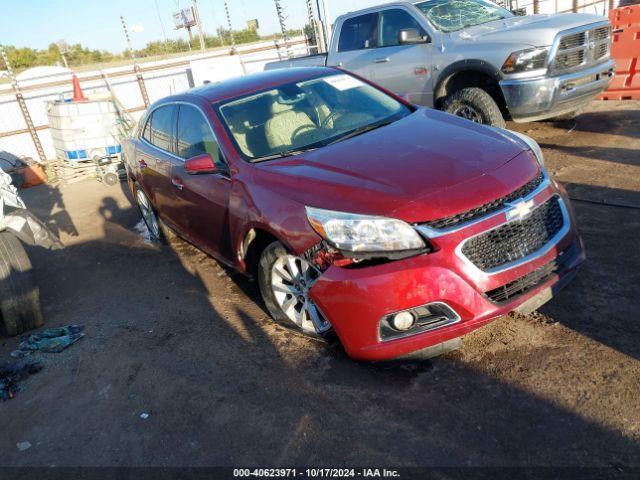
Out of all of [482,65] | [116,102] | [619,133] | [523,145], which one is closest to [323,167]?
[523,145]

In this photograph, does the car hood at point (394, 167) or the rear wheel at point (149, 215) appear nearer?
the car hood at point (394, 167)

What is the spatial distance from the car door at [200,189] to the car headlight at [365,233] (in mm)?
1181

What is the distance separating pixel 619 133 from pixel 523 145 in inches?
176

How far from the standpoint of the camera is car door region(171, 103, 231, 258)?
158 inches

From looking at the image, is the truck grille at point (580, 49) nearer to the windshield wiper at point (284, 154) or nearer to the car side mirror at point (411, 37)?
the car side mirror at point (411, 37)

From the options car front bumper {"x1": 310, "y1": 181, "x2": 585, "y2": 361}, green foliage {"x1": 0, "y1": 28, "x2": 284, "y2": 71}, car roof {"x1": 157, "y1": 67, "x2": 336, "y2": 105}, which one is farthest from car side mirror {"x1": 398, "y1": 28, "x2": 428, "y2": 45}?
green foliage {"x1": 0, "y1": 28, "x2": 284, "y2": 71}

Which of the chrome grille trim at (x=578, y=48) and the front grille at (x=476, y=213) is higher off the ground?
the chrome grille trim at (x=578, y=48)

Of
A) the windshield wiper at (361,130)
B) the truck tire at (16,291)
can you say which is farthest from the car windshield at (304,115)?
the truck tire at (16,291)

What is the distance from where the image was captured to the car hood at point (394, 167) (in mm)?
2900

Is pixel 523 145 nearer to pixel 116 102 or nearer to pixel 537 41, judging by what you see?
pixel 537 41

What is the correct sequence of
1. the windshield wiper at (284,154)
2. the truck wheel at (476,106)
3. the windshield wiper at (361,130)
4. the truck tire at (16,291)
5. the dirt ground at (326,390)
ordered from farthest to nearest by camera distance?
the truck wheel at (476,106), the truck tire at (16,291), the windshield wiper at (361,130), the windshield wiper at (284,154), the dirt ground at (326,390)

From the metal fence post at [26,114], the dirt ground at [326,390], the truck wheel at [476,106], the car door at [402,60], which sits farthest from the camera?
the metal fence post at [26,114]

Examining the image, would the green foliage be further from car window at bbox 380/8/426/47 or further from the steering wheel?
the steering wheel

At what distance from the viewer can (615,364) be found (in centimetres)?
288
